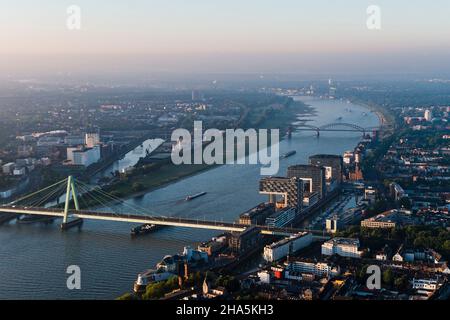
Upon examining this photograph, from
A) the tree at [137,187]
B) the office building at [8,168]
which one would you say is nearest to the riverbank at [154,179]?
the tree at [137,187]

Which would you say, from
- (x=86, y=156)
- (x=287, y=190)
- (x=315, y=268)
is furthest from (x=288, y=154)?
(x=315, y=268)

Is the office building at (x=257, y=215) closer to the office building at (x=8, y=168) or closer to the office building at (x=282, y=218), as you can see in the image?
the office building at (x=282, y=218)

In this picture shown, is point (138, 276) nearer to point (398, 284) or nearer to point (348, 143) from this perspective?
point (398, 284)

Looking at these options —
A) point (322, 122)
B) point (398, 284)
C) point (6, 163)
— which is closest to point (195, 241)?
point (398, 284)

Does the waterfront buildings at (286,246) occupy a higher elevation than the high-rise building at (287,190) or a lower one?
lower

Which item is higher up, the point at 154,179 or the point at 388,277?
the point at 388,277

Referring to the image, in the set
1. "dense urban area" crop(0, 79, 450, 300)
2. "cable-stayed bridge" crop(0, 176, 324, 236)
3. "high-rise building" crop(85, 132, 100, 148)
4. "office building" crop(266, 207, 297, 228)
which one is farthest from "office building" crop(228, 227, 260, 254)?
"high-rise building" crop(85, 132, 100, 148)

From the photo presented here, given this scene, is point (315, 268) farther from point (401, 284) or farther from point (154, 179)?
point (154, 179)
